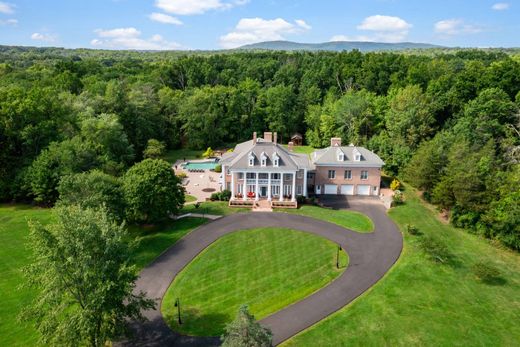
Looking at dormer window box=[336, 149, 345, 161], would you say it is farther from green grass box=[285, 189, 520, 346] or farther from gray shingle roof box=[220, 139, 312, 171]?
green grass box=[285, 189, 520, 346]

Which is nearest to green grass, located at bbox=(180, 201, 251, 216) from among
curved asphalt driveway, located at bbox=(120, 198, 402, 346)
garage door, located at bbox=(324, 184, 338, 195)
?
curved asphalt driveway, located at bbox=(120, 198, 402, 346)

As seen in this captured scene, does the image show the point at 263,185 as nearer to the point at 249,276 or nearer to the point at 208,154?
the point at 249,276

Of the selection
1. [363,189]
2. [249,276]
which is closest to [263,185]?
[363,189]

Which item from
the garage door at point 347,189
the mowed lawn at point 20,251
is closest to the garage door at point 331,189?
the garage door at point 347,189

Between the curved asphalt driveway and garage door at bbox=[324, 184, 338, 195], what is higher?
garage door at bbox=[324, 184, 338, 195]

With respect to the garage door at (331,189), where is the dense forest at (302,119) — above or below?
above

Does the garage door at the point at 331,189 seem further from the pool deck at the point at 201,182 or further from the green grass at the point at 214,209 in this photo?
the pool deck at the point at 201,182

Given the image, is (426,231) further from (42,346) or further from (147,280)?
(42,346)
